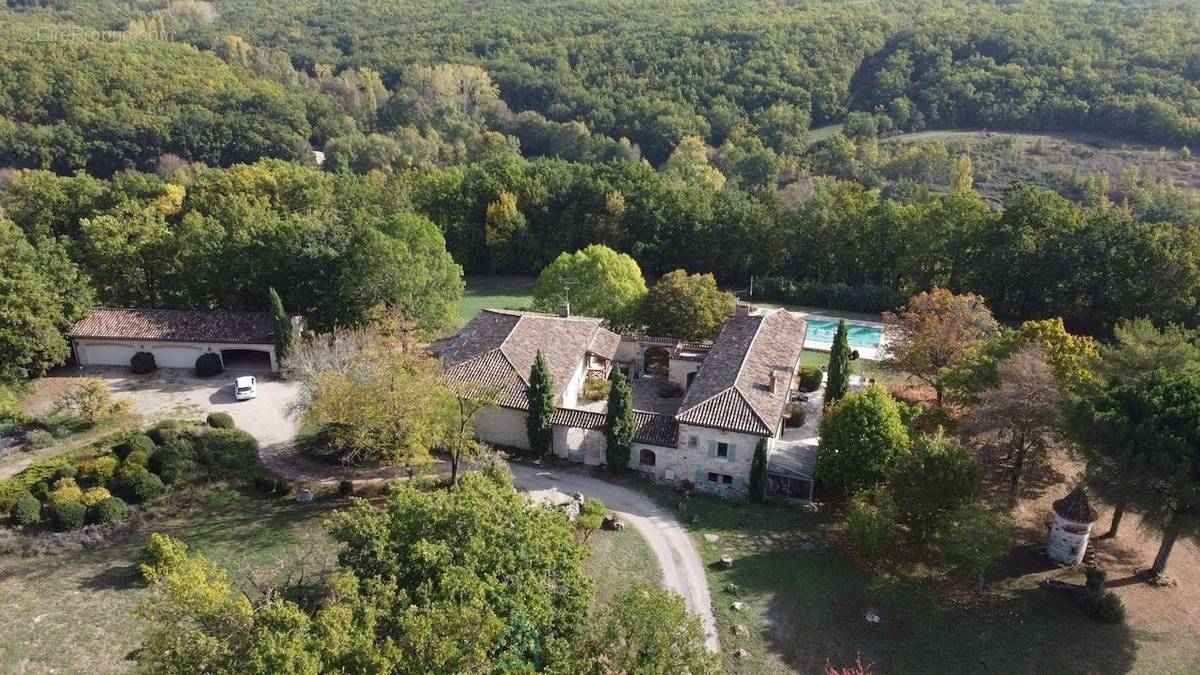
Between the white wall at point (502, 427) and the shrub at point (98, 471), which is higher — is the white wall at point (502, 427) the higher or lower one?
the higher one

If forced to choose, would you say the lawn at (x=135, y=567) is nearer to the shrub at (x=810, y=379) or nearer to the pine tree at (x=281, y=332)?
the pine tree at (x=281, y=332)

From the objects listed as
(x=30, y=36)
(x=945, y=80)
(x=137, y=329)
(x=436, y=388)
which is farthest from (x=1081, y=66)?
(x=30, y=36)

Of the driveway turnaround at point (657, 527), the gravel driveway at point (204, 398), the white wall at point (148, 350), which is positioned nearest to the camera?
the driveway turnaround at point (657, 527)

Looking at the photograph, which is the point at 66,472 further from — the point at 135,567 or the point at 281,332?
the point at 281,332

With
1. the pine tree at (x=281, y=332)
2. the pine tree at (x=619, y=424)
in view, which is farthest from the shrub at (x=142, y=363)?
the pine tree at (x=619, y=424)

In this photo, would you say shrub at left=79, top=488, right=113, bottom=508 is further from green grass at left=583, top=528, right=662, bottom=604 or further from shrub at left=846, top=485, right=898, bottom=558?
shrub at left=846, top=485, right=898, bottom=558
